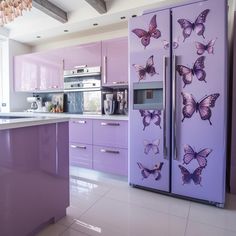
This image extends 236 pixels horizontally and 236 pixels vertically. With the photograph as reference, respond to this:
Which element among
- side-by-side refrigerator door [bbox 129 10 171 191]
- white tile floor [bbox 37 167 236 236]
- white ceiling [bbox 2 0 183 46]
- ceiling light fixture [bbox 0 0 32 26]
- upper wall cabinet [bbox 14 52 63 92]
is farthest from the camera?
upper wall cabinet [bbox 14 52 63 92]

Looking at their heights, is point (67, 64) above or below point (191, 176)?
above

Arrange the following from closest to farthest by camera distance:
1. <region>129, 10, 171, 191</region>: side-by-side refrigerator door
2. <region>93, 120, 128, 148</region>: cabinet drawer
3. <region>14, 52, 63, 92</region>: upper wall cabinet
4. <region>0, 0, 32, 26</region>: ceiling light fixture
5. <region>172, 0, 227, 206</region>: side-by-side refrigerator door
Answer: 1. <region>0, 0, 32, 26</region>: ceiling light fixture
2. <region>172, 0, 227, 206</region>: side-by-side refrigerator door
3. <region>129, 10, 171, 191</region>: side-by-side refrigerator door
4. <region>93, 120, 128, 148</region>: cabinet drawer
5. <region>14, 52, 63, 92</region>: upper wall cabinet

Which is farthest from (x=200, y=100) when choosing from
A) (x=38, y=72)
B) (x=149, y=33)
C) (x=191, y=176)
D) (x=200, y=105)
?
(x=38, y=72)

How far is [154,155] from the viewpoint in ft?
7.38

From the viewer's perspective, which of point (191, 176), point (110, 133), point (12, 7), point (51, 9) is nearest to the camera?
point (12, 7)

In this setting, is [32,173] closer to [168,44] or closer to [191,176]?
[191,176]

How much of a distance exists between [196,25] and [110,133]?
1.63 metres

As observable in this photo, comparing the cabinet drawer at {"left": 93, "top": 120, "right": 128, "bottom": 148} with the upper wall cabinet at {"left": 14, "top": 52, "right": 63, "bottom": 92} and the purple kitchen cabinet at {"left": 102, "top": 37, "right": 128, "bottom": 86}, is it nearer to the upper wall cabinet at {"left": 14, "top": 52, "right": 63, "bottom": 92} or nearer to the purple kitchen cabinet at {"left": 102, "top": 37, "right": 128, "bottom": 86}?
the purple kitchen cabinet at {"left": 102, "top": 37, "right": 128, "bottom": 86}

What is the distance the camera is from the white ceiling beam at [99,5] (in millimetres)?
2611

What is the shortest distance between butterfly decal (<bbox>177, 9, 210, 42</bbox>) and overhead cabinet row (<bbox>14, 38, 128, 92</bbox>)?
96 centimetres

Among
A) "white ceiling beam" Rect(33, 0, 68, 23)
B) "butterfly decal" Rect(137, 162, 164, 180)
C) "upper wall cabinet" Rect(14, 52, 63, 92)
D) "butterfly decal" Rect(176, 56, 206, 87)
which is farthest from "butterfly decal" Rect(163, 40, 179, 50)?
"upper wall cabinet" Rect(14, 52, 63, 92)

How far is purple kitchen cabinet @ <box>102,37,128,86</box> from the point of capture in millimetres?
2826

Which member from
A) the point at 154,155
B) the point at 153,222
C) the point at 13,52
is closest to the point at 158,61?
the point at 154,155

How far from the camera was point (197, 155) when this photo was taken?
6.63 feet
